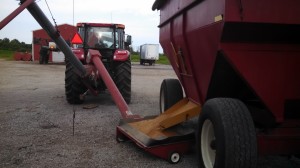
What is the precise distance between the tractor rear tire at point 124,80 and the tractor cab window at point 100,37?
0.96 metres

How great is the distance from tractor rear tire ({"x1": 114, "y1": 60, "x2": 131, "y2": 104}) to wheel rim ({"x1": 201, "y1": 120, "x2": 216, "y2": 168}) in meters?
5.10

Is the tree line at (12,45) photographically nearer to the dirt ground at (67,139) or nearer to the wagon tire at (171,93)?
the dirt ground at (67,139)

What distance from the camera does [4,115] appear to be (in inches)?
284

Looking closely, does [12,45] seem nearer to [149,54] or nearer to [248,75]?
[149,54]

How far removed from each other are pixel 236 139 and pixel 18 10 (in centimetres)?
356

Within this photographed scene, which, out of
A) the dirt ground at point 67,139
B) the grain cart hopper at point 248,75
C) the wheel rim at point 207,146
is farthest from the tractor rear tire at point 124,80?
the wheel rim at point 207,146

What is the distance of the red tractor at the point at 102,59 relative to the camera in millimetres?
8531

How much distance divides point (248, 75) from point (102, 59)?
6.57 meters

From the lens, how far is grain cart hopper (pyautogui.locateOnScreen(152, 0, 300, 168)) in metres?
2.99

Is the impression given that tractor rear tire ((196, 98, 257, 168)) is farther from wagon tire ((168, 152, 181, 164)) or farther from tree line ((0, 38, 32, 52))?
tree line ((0, 38, 32, 52))

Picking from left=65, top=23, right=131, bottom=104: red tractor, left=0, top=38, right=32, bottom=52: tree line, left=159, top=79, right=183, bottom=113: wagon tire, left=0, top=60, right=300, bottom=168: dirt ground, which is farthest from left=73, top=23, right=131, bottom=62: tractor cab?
left=0, top=38, right=32, bottom=52: tree line

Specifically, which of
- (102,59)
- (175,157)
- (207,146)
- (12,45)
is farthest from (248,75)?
(12,45)

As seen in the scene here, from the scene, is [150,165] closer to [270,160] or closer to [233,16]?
[270,160]

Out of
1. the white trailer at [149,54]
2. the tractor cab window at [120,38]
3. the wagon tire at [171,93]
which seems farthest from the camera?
the white trailer at [149,54]
